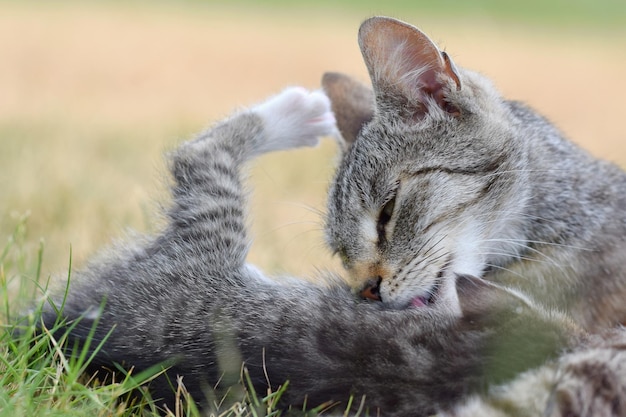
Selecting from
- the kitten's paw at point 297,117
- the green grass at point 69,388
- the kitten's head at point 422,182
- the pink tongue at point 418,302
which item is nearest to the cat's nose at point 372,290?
the kitten's head at point 422,182

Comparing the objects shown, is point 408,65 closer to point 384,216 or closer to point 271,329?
point 384,216

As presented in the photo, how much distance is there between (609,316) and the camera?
2.82 m

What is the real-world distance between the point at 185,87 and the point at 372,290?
768cm

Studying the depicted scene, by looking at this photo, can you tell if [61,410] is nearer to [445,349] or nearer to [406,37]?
[445,349]

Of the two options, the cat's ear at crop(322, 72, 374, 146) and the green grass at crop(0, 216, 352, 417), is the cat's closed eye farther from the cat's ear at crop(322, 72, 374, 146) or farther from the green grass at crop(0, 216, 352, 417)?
the green grass at crop(0, 216, 352, 417)

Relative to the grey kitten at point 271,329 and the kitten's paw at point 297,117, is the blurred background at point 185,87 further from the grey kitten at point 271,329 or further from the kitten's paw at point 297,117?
the grey kitten at point 271,329

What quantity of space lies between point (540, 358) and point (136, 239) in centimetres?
173

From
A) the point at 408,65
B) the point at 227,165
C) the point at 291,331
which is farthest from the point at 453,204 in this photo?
the point at 227,165

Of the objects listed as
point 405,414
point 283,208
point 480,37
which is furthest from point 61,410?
point 480,37

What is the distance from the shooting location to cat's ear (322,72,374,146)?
3.67 meters

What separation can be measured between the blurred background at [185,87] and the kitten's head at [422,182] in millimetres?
407

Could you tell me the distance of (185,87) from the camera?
10.1 metres

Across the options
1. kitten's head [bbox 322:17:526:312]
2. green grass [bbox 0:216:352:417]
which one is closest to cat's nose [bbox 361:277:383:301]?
kitten's head [bbox 322:17:526:312]

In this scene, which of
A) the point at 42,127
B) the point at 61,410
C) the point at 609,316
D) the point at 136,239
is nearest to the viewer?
the point at 61,410
